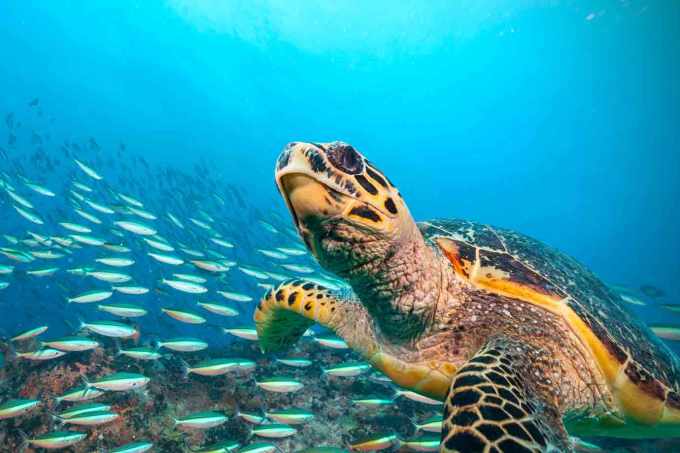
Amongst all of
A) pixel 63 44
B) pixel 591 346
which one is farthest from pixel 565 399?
pixel 63 44

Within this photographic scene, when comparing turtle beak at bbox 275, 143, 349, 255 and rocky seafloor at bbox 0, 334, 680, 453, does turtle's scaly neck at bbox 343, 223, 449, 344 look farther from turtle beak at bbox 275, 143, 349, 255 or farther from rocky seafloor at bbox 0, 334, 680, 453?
rocky seafloor at bbox 0, 334, 680, 453

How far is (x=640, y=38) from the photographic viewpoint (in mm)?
32188

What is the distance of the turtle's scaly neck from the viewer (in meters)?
1.82

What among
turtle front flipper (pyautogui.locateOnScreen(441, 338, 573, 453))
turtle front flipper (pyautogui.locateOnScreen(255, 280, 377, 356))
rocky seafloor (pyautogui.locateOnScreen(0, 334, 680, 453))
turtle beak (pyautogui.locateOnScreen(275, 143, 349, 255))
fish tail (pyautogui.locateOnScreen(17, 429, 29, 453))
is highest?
turtle beak (pyautogui.locateOnScreen(275, 143, 349, 255))

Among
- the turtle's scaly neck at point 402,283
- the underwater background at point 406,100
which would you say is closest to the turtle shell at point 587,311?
the turtle's scaly neck at point 402,283

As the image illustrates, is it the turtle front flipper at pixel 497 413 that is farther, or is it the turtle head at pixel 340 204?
the turtle head at pixel 340 204

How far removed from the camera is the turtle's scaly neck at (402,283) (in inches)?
71.7

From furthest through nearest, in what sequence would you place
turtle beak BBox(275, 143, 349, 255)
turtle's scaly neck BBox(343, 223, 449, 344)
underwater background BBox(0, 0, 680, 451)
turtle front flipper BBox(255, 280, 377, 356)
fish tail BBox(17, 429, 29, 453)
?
underwater background BBox(0, 0, 680, 451)
fish tail BBox(17, 429, 29, 453)
turtle front flipper BBox(255, 280, 377, 356)
turtle's scaly neck BBox(343, 223, 449, 344)
turtle beak BBox(275, 143, 349, 255)

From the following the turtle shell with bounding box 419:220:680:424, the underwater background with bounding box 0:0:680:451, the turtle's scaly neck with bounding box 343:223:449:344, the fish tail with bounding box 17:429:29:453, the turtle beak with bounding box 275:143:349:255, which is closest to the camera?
the turtle beak with bounding box 275:143:349:255

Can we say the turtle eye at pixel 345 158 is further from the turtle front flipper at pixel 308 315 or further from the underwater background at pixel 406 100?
the underwater background at pixel 406 100

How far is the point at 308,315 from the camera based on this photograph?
117 inches

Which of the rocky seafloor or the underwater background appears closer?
the rocky seafloor

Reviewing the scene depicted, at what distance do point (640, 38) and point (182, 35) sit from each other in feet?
205

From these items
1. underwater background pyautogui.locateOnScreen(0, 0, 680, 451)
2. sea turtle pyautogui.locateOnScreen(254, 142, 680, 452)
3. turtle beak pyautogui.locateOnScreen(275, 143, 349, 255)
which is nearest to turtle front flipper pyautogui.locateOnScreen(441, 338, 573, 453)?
sea turtle pyautogui.locateOnScreen(254, 142, 680, 452)
